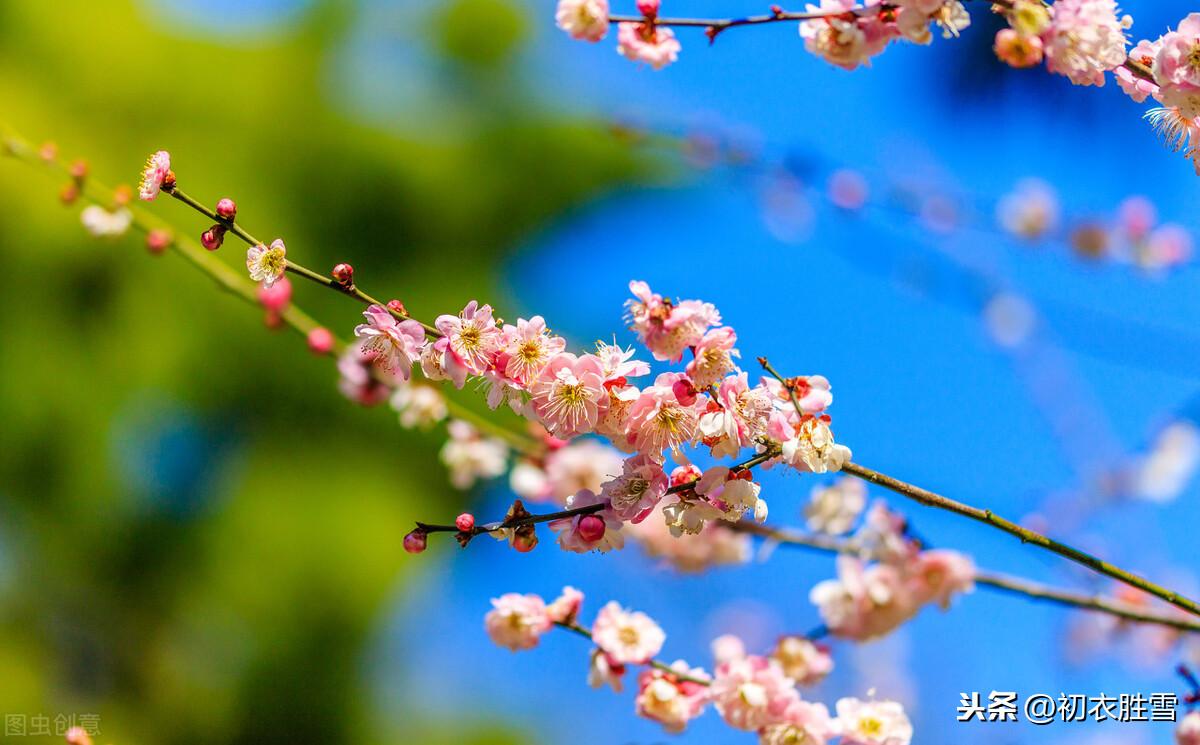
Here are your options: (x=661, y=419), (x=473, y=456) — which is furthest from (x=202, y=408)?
(x=661, y=419)

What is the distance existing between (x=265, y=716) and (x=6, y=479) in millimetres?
2240

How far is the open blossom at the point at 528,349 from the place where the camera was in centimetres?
76

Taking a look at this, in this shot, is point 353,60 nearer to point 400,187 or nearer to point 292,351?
point 400,187

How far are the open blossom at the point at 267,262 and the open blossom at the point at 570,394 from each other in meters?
0.25

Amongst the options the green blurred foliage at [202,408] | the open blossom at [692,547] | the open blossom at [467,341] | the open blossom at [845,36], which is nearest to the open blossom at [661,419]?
the open blossom at [467,341]

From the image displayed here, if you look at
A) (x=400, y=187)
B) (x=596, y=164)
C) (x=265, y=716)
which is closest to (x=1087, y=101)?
(x=596, y=164)

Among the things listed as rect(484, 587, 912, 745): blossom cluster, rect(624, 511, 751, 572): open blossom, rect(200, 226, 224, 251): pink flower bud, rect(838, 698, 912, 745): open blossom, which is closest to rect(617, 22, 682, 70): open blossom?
rect(200, 226, 224, 251): pink flower bud

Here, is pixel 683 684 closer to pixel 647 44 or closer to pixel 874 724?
pixel 874 724

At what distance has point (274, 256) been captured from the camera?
0.77m

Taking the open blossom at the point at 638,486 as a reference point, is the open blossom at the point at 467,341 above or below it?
above

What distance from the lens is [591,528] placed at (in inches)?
32.0

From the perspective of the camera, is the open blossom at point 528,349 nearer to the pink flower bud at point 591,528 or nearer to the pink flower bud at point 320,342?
the pink flower bud at point 591,528

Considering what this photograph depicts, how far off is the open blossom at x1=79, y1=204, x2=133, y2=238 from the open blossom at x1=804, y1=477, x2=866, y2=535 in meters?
1.33

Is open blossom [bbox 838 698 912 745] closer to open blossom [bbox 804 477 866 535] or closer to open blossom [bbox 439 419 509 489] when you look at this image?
open blossom [bbox 804 477 866 535]
